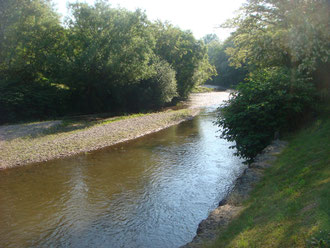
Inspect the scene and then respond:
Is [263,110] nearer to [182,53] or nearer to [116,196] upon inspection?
[116,196]

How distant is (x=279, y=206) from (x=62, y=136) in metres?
17.5

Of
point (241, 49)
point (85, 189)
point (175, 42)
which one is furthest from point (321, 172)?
point (175, 42)

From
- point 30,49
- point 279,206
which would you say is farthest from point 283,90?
point 30,49

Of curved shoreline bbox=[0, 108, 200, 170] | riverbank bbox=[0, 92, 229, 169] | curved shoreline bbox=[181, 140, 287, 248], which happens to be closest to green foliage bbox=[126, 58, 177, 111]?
riverbank bbox=[0, 92, 229, 169]

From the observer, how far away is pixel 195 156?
16.6 metres

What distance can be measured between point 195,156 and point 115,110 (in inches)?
783

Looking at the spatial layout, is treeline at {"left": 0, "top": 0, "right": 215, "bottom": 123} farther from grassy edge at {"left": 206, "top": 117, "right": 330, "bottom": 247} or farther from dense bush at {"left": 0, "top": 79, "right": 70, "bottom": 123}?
grassy edge at {"left": 206, "top": 117, "right": 330, "bottom": 247}

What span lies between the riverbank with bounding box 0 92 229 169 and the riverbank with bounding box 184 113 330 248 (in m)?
12.1

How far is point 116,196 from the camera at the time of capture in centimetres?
1151

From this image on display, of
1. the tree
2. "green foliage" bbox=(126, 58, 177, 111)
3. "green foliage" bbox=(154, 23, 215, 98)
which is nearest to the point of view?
the tree

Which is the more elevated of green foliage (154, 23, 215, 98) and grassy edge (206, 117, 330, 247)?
green foliage (154, 23, 215, 98)

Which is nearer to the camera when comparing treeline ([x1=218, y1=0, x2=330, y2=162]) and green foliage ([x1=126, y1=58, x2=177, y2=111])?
treeline ([x1=218, y1=0, x2=330, y2=162])

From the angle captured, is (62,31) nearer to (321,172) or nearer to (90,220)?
(90,220)

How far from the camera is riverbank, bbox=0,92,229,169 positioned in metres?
17.0
